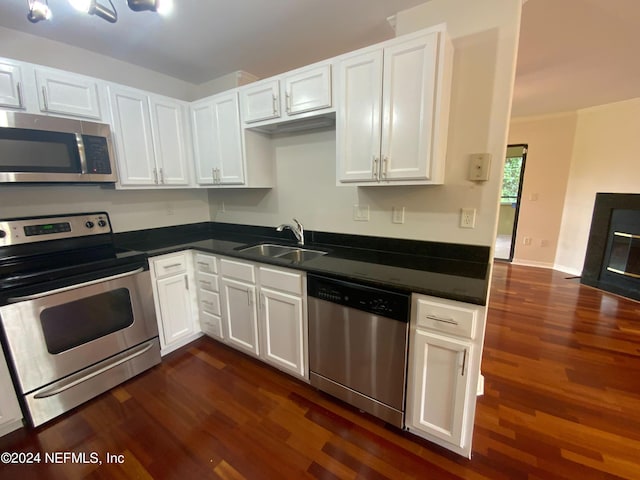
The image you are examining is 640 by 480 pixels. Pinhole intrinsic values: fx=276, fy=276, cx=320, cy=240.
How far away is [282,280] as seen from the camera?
188 cm

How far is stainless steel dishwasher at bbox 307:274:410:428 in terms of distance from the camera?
148 cm

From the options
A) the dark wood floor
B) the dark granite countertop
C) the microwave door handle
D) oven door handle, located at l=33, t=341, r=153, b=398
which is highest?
the microwave door handle

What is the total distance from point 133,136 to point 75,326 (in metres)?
1.47

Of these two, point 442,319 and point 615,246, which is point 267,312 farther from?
point 615,246

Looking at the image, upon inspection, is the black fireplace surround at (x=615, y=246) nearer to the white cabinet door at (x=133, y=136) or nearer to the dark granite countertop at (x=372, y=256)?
the dark granite countertop at (x=372, y=256)

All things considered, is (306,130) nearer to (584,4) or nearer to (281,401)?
(584,4)

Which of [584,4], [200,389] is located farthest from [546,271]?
[200,389]

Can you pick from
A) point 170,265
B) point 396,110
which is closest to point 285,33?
point 396,110

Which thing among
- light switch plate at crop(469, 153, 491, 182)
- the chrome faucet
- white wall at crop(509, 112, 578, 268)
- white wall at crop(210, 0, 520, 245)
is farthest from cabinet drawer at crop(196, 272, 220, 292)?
white wall at crop(509, 112, 578, 268)

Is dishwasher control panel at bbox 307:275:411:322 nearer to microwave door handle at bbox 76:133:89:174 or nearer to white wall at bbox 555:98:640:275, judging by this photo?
microwave door handle at bbox 76:133:89:174

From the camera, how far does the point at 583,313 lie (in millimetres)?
3070

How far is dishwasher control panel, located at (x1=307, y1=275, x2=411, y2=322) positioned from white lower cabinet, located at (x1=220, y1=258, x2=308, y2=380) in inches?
5.6

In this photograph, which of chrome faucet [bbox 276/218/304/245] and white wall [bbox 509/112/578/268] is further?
white wall [bbox 509/112/578/268]

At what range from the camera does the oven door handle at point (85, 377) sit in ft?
5.51
